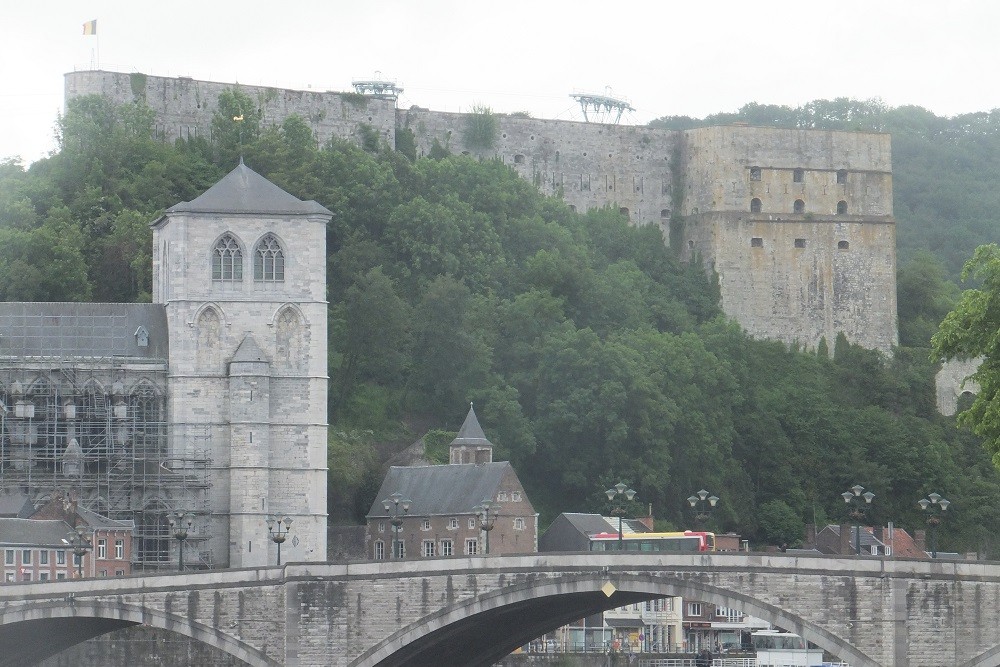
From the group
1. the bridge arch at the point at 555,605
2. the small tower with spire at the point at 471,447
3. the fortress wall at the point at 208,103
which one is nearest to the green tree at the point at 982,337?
the bridge arch at the point at 555,605

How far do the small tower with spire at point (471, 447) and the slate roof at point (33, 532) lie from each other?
1762 cm

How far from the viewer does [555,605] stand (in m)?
75.9

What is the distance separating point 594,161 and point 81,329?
3679 cm

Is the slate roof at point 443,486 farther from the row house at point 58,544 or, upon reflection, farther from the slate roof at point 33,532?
the slate roof at point 33,532

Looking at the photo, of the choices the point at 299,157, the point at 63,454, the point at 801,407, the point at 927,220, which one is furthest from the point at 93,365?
the point at 927,220

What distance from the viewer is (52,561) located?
92875 millimetres

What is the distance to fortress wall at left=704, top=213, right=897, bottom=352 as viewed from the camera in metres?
127

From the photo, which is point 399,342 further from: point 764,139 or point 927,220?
point 927,220

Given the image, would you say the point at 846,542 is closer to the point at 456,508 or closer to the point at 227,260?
the point at 456,508

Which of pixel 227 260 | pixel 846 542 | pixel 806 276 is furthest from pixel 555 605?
pixel 806 276

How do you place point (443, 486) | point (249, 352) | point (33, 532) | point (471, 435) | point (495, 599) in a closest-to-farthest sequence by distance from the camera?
point (495, 599), point (33, 532), point (249, 352), point (443, 486), point (471, 435)

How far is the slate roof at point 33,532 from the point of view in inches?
3637

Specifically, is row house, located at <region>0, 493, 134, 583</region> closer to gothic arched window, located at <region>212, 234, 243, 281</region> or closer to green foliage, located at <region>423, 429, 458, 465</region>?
gothic arched window, located at <region>212, 234, 243, 281</region>

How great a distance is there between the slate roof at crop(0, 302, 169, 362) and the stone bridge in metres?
24.3
